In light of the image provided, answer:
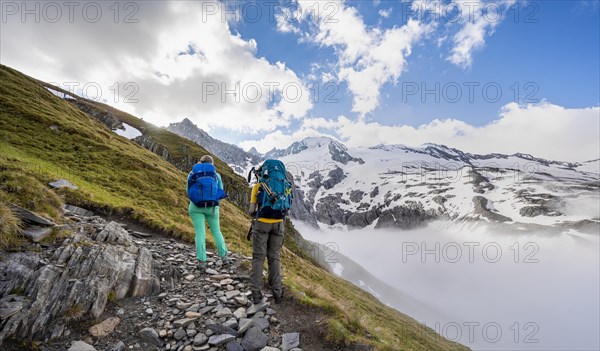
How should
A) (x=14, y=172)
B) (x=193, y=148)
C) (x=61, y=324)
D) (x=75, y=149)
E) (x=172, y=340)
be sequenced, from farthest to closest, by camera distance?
1. (x=193, y=148)
2. (x=75, y=149)
3. (x=14, y=172)
4. (x=172, y=340)
5. (x=61, y=324)

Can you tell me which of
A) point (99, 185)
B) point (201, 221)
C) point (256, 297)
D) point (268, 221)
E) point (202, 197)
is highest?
point (99, 185)

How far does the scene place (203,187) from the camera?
10.9 m

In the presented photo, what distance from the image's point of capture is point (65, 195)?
49.4 ft

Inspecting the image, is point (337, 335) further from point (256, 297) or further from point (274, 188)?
point (274, 188)

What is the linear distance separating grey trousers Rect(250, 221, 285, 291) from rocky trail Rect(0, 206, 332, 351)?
2.03ft

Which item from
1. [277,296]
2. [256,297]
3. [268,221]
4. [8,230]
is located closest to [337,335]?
[277,296]

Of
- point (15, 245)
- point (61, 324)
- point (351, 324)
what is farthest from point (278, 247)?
point (15, 245)

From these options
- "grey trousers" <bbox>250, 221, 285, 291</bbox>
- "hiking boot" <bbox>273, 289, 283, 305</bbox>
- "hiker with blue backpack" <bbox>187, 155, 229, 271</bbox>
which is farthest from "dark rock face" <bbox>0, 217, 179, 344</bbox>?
"hiking boot" <bbox>273, 289, 283, 305</bbox>

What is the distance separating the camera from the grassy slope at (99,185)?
9.33m

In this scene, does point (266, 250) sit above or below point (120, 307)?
above

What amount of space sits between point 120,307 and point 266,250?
415 cm

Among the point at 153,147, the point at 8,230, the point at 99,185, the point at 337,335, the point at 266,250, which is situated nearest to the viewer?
the point at 8,230

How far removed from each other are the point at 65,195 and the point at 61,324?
35.8ft

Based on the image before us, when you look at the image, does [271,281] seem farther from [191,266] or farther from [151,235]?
[151,235]
